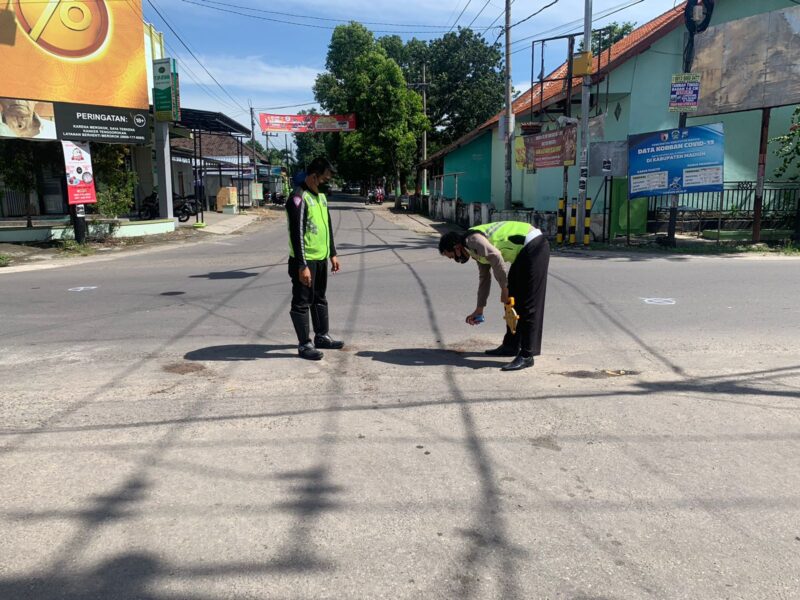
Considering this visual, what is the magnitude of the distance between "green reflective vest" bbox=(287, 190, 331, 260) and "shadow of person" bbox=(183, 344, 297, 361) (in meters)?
1.06

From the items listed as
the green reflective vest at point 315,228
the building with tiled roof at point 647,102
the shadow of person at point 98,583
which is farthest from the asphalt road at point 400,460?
the building with tiled roof at point 647,102

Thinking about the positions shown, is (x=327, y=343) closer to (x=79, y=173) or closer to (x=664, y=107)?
(x=79, y=173)

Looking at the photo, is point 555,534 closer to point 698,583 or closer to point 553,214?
point 698,583

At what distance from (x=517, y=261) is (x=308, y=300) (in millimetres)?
1954

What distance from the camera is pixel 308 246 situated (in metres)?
5.63

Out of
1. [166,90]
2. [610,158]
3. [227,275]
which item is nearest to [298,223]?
[227,275]

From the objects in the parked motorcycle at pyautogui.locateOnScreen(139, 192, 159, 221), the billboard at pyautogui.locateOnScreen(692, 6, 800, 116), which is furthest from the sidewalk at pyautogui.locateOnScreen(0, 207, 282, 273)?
the billboard at pyautogui.locateOnScreen(692, 6, 800, 116)

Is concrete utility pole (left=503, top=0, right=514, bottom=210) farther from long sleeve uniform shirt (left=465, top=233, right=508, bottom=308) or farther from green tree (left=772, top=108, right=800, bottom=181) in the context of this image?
long sleeve uniform shirt (left=465, top=233, right=508, bottom=308)

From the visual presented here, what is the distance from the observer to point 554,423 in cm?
420

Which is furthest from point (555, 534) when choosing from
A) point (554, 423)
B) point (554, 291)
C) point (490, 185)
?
point (490, 185)

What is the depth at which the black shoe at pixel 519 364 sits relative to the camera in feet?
17.8

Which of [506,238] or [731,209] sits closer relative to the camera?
[506,238]

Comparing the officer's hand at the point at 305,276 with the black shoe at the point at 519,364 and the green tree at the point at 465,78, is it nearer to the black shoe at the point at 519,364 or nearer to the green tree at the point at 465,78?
the black shoe at the point at 519,364

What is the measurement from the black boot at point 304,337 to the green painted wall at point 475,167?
2719 centimetres
